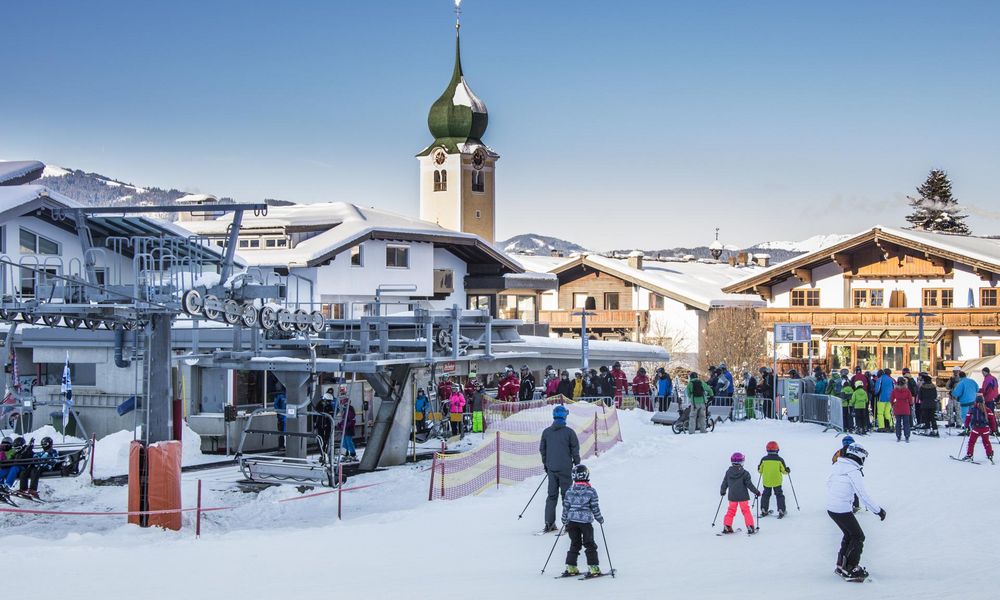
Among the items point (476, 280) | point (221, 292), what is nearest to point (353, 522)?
point (221, 292)

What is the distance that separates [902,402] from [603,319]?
41.3 meters

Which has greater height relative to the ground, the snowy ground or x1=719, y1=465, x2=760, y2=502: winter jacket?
x1=719, y1=465, x2=760, y2=502: winter jacket

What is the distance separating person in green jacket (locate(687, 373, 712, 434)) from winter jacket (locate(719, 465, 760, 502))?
10757mm

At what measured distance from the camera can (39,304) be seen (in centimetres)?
1858

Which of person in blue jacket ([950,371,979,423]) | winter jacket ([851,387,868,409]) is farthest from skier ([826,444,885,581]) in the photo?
winter jacket ([851,387,868,409])

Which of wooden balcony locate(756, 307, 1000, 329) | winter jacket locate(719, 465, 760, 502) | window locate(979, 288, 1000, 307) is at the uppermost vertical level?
window locate(979, 288, 1000, 307)

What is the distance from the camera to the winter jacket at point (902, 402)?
2388cm

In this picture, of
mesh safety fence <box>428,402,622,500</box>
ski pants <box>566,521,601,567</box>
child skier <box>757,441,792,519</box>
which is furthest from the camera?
mesh safety fence <box>428,402,622,500</box>

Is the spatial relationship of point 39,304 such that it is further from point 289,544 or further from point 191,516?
point 289,544

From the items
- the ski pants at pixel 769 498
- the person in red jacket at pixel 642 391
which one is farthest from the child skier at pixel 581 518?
the person in red jacket at pixel 642 391

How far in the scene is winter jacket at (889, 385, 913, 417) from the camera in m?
23.9

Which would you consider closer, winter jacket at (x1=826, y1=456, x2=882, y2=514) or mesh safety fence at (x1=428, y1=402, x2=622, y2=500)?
winter jacket at (x1=826, y1=456, x2=882, y2=514)

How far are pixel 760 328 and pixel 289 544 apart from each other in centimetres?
4523

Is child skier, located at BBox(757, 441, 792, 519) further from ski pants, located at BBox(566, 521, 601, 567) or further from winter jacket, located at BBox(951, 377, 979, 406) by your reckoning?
winter jacket, located at BBox(951, 377, 979, 406)
